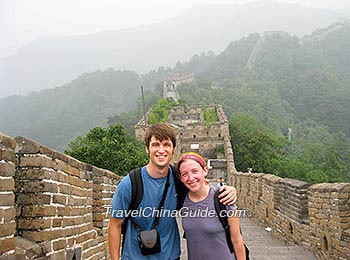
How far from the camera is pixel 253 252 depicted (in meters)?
6.55

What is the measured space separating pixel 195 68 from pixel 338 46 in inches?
1302

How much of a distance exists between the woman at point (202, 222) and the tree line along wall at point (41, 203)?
0.92 meters

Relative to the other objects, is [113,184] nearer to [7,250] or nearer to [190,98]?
[7,250]

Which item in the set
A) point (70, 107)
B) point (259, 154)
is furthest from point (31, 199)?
point (70, 107)

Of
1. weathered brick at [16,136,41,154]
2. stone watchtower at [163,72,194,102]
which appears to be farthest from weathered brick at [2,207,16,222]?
stone watchtower at [163,72,194,102]

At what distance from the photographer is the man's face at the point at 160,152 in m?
2.98

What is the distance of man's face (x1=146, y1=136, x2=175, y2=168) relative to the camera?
9.78 feet

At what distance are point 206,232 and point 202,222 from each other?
0.23 ft

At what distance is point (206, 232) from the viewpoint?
9.70 ft

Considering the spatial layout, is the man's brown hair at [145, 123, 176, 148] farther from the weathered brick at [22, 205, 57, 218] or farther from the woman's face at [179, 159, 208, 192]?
the weathered brick at [22, 205, 57, 218]

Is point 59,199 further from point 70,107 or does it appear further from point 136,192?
point 70,107

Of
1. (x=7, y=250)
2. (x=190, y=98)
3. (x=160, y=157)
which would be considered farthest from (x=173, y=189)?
(x=190, y=98)

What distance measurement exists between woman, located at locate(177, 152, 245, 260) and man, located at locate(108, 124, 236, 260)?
0.35 feet

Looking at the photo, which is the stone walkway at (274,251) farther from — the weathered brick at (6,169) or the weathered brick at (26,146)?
the weathered brick at (6,169)
